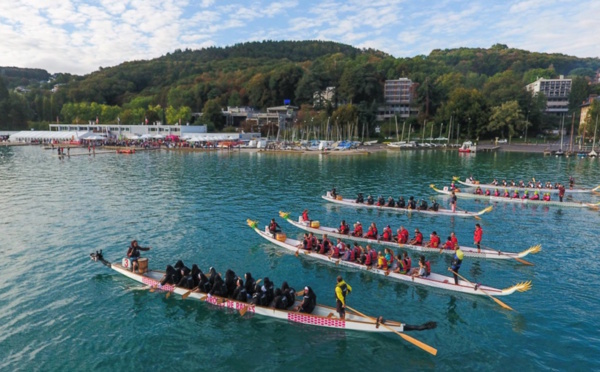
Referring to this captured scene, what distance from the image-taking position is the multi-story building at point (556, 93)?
161500 millimetres

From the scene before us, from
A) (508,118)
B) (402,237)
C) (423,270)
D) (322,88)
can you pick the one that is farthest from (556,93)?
(423,270)

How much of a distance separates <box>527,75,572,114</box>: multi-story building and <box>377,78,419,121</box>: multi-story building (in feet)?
172

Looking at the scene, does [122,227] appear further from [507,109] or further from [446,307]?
[507,109]

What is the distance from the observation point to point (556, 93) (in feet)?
541

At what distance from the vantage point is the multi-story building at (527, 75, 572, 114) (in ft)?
530

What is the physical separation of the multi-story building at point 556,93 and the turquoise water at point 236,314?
5900 inches

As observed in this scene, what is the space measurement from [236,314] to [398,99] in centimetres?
15879

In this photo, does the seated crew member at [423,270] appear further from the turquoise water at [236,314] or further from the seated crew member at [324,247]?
the seated crew member at [324,247]

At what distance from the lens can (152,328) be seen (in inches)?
714

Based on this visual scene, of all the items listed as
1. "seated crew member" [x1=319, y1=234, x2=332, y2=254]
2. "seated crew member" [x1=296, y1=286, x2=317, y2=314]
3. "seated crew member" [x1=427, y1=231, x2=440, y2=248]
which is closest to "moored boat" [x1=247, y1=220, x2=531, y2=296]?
"seated crew member" [x1=319, y1=234, x2=332, y2=254]

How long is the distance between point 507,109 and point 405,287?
126 m

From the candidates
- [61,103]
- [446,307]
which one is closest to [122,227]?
[446,307]

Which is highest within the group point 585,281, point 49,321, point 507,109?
point 507,109

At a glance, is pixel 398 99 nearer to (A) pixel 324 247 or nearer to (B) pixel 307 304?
(A) pixel 324 247
